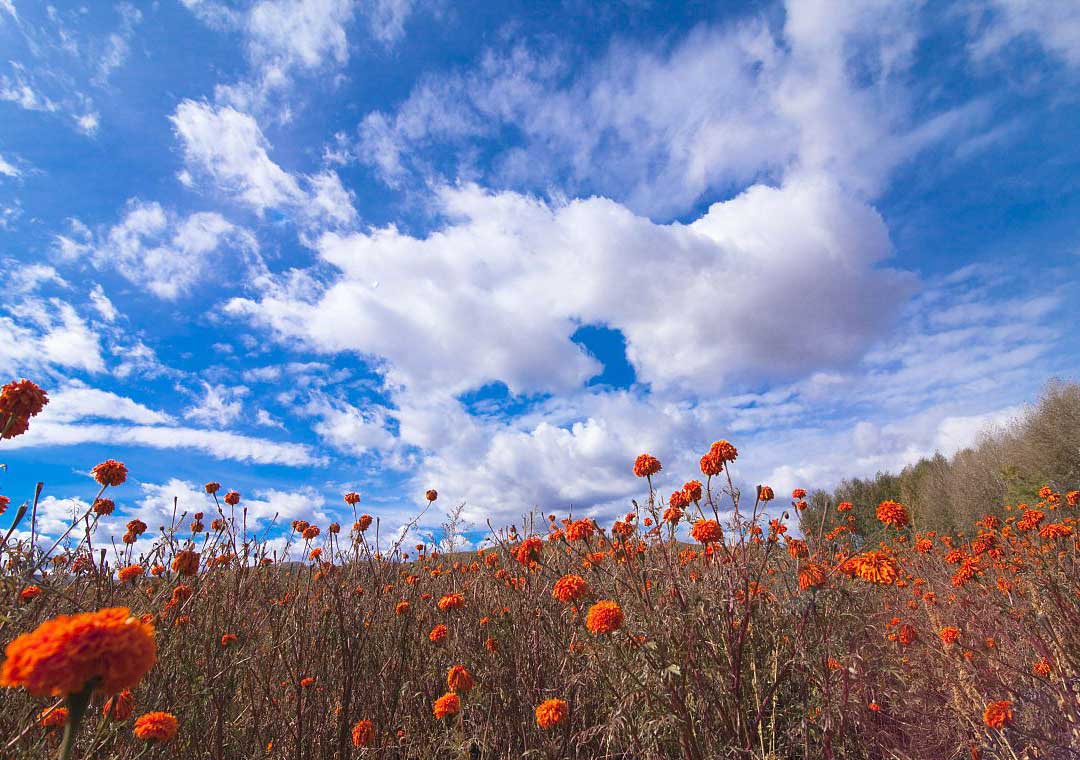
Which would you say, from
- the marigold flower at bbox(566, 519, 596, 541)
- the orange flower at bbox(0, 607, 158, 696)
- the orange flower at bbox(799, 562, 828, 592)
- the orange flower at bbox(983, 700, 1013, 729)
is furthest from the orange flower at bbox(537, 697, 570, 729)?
the orange flower at bbox(983, 700, 1013, 729)

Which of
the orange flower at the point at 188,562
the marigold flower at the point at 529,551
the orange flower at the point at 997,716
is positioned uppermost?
the orange flower at the point at 188,562

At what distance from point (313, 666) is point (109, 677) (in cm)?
385

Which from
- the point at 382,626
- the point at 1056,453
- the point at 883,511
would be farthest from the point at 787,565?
the point at 1056,453

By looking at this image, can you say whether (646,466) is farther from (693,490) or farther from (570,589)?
(570,589)

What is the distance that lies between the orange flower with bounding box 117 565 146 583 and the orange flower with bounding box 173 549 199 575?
29.5 inches

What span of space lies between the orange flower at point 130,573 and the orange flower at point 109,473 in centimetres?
82

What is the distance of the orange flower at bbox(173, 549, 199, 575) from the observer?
10.8 ft

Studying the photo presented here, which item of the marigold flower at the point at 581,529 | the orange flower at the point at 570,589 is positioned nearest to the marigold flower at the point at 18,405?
the orange flower at the point at 570,589

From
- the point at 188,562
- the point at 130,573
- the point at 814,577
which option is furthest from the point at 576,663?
the point at 130,573

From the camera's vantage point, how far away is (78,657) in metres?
1.15

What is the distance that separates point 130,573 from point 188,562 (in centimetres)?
97

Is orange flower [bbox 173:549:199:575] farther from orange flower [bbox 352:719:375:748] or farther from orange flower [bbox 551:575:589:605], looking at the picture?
orange flower [bbox 551:575:589:605]

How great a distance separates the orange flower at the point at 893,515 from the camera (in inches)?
175

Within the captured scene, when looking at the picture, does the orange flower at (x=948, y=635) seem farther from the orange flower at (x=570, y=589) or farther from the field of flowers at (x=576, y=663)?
the orange flower at (x=570, y=589)
